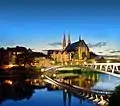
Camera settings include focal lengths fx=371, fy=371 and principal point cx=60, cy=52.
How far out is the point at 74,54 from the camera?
481 cm

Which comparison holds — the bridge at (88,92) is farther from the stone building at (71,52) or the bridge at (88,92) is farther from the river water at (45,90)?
the stone building at (71,52)

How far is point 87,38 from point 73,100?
794 millimetres

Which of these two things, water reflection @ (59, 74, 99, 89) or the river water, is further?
water reflection @ (59, 74, 99, 89)

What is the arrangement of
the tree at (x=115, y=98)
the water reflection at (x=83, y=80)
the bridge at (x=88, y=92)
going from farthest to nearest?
the water reflection at (x=83, y=80), the bridge at (x=88, y=92), the tree at (x=115, y=98)

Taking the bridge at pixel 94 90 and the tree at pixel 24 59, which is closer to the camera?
the bridge at pixel 94 90

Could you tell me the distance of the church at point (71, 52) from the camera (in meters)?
4.66

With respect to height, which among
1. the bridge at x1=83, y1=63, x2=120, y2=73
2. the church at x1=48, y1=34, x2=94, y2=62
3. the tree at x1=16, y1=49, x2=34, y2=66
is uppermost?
the church at x1=48, y1=34, x2=94, y2=62

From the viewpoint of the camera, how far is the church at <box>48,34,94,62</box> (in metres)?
4.66

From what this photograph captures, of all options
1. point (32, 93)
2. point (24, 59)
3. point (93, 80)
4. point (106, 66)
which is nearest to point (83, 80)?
point (93, 80)

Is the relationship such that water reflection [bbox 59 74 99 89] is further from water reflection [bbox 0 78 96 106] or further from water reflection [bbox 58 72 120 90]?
water reflection [bbox 0 78 96 106]

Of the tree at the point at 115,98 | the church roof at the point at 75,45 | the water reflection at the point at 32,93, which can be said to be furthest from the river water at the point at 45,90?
the church roof at the point at 75,45

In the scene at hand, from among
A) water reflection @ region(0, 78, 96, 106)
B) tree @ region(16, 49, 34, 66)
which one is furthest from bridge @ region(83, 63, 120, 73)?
tree @ region(16, 49, 34, 66)

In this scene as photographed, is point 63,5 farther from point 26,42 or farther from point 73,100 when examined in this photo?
point 73,100

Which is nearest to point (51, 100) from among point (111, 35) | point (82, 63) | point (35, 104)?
point (35, 104)
